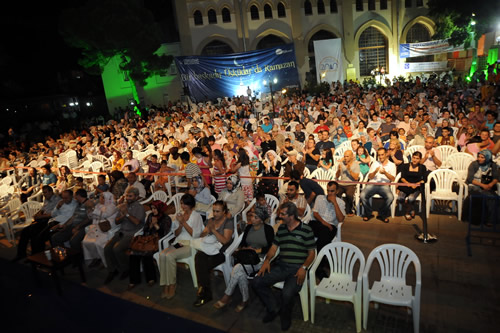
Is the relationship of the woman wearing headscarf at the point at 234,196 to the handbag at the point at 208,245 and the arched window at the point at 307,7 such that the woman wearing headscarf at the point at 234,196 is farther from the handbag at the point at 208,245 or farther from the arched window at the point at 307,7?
the arched window at the point at 307,7

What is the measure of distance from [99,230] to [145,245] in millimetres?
1155

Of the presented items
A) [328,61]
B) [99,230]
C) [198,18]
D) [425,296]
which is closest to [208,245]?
[99,230]

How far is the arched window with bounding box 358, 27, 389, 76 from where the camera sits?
88.8 feet

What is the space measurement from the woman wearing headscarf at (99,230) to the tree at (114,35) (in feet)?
62.5

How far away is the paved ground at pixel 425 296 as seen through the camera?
11.5 feet

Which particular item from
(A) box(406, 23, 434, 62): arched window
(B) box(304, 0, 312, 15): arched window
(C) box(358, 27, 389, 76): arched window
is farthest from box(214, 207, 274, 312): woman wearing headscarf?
(A) box(406, 23, 434, 62): arched window

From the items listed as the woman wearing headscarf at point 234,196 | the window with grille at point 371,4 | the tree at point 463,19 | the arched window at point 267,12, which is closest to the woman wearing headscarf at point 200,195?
the woman wearing headscarf at point 234,196

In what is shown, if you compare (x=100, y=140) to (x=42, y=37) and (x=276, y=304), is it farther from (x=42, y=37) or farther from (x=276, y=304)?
(x=42, y=37)

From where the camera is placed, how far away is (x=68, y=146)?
42.2 ft

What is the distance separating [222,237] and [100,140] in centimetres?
1065

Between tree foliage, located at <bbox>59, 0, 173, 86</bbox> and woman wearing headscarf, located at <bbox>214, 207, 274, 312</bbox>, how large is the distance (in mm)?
21054

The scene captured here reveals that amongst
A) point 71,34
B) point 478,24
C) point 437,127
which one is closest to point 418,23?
point 478,24

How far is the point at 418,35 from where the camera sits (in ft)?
88.7

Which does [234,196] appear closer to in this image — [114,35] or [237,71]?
[237,71]
